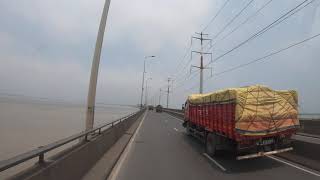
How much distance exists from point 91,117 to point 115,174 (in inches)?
198

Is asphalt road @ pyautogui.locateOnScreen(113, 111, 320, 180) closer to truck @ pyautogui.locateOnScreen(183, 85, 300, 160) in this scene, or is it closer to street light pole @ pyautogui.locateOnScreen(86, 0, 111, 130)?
truck @ pyautogui.locateOnScreen(183, 85, 300, 160)

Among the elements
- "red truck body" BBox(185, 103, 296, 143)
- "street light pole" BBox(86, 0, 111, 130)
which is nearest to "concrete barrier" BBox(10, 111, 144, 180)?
"street light pole" BBox(86, 0, 111, 130)

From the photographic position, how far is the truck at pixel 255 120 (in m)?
14.0

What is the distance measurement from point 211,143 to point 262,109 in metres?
3.35

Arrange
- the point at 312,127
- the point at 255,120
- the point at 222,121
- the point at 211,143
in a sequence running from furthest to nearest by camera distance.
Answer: the point at 312,127 → the point at 211,143 → the point at 222,121 → the point at 255,120

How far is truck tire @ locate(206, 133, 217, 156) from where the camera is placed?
54.5 feet

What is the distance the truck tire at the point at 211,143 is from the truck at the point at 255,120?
1.08 ft

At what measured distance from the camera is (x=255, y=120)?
46.3 ft

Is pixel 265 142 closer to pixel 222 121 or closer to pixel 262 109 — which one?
pixel 262 109

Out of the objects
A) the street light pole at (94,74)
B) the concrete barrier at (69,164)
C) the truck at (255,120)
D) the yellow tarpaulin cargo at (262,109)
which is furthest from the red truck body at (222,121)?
the street light pole at (94,74)

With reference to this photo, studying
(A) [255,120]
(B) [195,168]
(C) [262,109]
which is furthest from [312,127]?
(B) [195,168]

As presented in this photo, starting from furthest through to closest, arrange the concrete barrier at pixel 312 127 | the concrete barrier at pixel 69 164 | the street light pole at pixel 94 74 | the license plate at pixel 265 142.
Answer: the concrete barrier at pixel 312 127
the street light pole at pixel 94 74
the license plate at pixel 265 142
the concrete barrier at pixel 69 164

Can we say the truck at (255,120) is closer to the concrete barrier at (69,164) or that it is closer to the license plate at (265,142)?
the license plate at (265,142)

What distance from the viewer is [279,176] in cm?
1192
